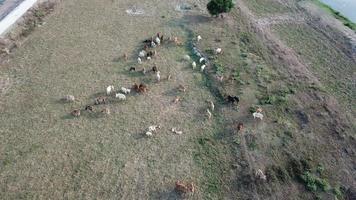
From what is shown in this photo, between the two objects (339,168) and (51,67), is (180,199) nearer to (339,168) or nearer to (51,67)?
(339,168)

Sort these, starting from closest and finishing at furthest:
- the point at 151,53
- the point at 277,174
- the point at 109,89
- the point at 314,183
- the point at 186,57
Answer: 1. the point at 314,183
2. the point at 277,174
3. the point at 109,89
4. the point at 151,53
5. the point at 186,57

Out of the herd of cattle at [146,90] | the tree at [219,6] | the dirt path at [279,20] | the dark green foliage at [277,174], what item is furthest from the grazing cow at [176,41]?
the dark green foliage at [277,174]

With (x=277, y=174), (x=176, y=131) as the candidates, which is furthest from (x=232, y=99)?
(x=277, y=174)

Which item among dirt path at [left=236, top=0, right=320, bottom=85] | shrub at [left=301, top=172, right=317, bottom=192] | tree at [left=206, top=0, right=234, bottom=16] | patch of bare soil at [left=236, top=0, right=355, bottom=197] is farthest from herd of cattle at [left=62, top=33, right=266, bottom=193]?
dirt path at [left=236, top=0, right=320, bottom=85]

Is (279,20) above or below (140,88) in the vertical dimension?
above

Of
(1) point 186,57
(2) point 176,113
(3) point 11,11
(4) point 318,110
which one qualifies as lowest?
(3) point 11,11

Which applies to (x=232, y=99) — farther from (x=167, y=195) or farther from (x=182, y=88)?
(x=167, y=195)

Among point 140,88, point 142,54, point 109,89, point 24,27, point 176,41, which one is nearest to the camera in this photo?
point 109,89

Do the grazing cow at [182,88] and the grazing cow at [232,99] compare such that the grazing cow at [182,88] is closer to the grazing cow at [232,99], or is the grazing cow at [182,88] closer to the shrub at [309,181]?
the grazing cow at [232,99]

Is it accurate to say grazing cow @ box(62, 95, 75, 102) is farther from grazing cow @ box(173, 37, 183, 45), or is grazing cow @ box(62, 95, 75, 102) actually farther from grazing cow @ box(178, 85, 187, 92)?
grazing cow @ box(173, 37, 183, 45)
